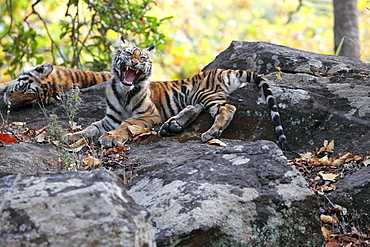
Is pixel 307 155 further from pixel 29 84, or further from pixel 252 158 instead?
pixel 29 84

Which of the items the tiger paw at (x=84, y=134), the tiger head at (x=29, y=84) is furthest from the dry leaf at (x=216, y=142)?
the tiger head at (x=29, y=84)

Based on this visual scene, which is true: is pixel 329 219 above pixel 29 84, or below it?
below

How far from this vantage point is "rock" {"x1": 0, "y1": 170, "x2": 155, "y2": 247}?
80.9 inches

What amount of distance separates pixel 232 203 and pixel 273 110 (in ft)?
7.77

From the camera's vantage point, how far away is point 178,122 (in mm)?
5102

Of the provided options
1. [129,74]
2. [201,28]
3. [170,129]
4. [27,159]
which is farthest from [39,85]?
[201,28]

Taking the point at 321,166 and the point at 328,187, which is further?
the point at 321,166

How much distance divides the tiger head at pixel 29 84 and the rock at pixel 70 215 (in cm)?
503

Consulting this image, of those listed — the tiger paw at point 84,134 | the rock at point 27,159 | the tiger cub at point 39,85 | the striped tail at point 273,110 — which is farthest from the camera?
the tiger cub at point 39,85

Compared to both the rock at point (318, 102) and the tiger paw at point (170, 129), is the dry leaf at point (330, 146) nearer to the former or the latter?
the rock at point (318, 102)

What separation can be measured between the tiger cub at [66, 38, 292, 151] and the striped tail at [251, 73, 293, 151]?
1 centimetres

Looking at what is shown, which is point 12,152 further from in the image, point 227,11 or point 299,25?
point 227,11

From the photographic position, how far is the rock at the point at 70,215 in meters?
2.05

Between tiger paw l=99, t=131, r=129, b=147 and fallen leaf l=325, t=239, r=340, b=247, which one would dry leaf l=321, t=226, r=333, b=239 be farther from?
tiger paw l=99, t=131, r=129, b=147
